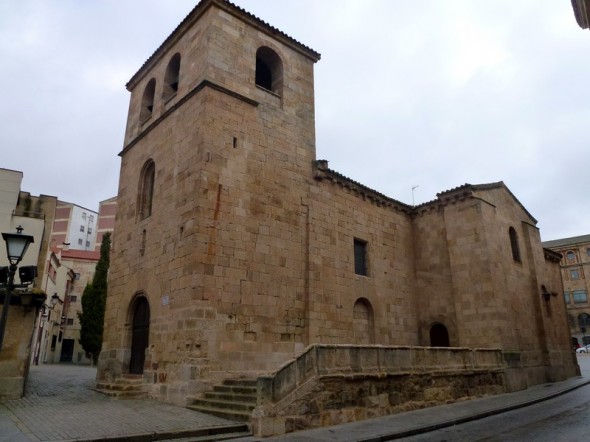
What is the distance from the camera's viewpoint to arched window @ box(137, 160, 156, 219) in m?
15.1

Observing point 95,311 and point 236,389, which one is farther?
point 95,311

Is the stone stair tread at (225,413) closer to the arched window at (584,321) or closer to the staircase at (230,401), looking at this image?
the staircase at (230,401)

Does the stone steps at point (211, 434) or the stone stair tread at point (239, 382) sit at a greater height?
the stone stair tread at point (239, 382)

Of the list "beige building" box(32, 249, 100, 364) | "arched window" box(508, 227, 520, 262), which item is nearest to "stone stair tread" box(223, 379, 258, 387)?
"arched window" box(508, 227, 520, 262)

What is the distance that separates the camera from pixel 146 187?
15.4 metres

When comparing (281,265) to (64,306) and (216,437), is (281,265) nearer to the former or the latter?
(216,437)

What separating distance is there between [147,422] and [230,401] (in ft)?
6.12

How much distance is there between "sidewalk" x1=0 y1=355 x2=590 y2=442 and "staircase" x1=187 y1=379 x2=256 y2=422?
246mm

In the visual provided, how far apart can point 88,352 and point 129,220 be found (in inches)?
825

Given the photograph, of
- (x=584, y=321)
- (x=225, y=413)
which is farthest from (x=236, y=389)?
(x=584, y=321)

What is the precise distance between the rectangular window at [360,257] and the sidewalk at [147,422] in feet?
19.0

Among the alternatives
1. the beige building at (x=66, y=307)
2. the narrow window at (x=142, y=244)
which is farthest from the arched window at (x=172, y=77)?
the beige building at (x=66, y=307)

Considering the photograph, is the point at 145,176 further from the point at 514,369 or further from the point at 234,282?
the point at 514,369

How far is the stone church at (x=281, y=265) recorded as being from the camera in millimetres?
10852
